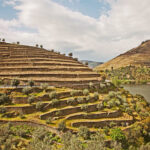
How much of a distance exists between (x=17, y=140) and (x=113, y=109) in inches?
949

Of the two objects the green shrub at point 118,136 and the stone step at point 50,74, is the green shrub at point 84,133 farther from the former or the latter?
the stone step at point 50,74

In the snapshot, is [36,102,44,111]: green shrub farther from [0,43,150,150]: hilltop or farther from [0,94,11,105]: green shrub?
[0,94,11,105]: green shrub

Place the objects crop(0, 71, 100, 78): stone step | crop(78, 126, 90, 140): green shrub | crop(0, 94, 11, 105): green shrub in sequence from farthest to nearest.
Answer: crop(0, 71, 100, 78): stone step, crop(0, 94, 11, 105): green shrub, crop(78, 126, 90, 140): green shrub

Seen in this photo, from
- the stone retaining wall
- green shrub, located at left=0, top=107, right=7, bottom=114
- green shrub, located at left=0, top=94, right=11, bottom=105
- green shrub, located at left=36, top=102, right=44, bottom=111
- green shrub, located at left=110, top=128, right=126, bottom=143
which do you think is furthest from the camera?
green shrub, located at left=36, top=102, right=44, bottom=111

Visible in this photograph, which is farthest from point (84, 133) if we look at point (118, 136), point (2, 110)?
point (2, 110)

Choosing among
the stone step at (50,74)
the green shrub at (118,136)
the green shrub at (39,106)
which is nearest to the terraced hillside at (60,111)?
the green shrub at (39,106)

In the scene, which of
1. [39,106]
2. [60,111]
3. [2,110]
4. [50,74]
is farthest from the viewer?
[50,74]

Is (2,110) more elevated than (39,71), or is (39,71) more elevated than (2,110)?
(39,71)

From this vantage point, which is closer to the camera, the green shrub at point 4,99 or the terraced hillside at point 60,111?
the terraced hillside at point 60,111

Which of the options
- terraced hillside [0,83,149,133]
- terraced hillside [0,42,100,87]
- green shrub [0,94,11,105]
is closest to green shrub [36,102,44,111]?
terraced hillside [0,83,149,133]

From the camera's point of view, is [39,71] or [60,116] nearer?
[60,116]

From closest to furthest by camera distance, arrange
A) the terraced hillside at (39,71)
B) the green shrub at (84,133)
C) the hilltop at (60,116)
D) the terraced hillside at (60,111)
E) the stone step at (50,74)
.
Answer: the hilltop at (60,116) → the green shrub at (84,133) → the terraced hillside at (60,111) → the stone step at (50,74) → the terraced hillside at (39,71)

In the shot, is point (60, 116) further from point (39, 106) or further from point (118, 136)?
point (118, 136)

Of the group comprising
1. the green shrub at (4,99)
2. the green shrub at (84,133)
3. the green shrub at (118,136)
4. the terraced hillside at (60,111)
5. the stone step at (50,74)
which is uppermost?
the stone step at (50,74)
